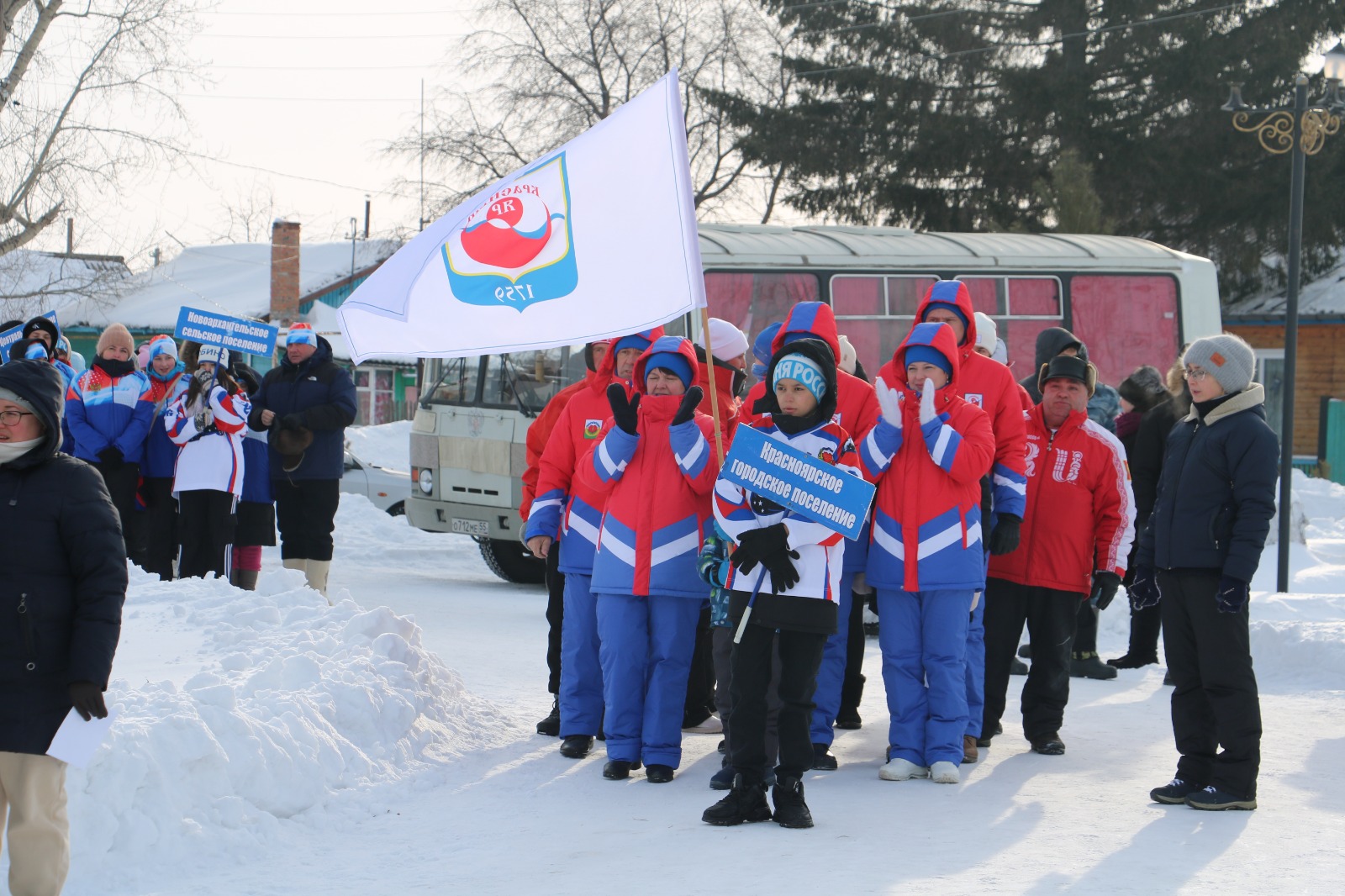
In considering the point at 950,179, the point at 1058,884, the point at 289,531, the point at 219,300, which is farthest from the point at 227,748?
the point at 219,300

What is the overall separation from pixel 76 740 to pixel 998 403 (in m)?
3.92

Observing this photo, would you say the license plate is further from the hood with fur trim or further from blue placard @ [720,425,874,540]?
blue placard @ [720,425,874,540]

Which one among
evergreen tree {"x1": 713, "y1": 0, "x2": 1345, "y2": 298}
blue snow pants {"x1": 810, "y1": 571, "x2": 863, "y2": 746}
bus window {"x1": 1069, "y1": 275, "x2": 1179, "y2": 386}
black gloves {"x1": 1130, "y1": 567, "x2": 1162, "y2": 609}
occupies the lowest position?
blue snow pants {"x1": 810, "y1": 571, "x2": 863, "y2": 746}

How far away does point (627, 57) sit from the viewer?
1319 inches

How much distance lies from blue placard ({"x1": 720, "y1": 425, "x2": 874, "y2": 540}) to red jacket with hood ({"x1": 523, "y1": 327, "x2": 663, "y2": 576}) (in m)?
1.38

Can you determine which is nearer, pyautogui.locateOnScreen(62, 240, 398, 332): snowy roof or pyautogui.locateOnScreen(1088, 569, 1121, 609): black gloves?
pyautogui.locateOnScreen(1088, 569, 1121, 609): black gloves

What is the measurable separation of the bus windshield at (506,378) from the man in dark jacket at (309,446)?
272 cm

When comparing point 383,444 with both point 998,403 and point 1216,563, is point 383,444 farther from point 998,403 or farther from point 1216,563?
point 1216,563

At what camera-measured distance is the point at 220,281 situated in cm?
4453

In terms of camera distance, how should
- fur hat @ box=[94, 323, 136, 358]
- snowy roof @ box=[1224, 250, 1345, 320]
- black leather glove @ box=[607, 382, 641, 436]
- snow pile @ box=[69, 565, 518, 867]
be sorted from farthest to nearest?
snowy roof @ box=[1224, 250, 1345, 320] < fur hat @ box=[94, 323, 136, 358] < black leather glove @ box=[607, 382, 641, 436] < snow pile @ box=[69, 565, 518, 867]

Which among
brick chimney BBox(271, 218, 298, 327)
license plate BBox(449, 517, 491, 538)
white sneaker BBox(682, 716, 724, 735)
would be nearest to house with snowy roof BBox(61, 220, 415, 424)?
brick chimney BBox(271, 218, 298, 327)

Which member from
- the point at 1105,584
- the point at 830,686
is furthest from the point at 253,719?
the point at 1105,584

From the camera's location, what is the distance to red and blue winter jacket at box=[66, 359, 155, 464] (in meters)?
9.61

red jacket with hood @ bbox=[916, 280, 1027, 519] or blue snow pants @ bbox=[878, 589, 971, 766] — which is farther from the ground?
red jacket with hood @ bbox=[916, 280, 1027, 519]
